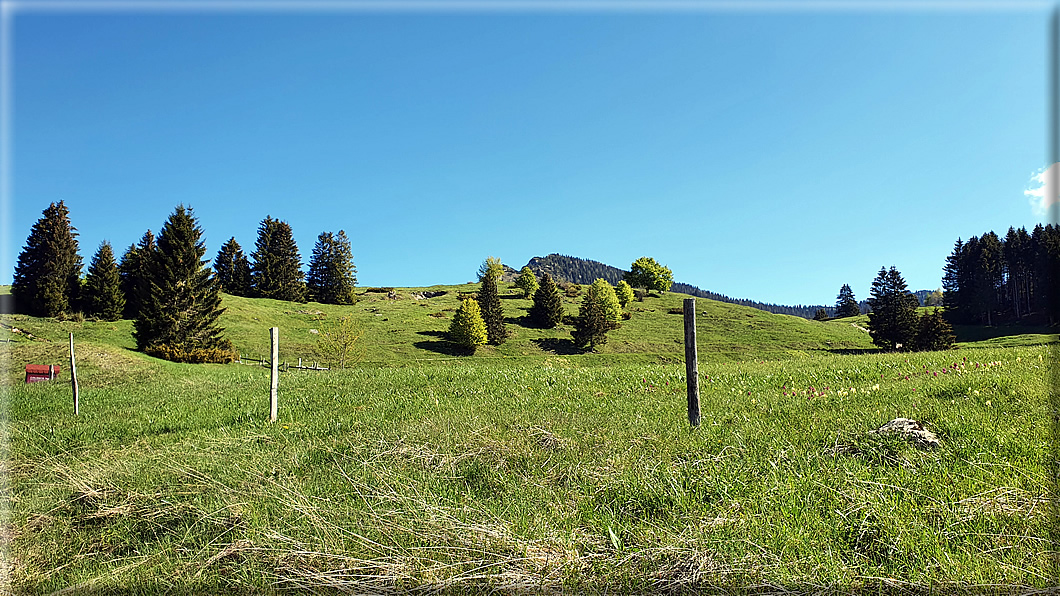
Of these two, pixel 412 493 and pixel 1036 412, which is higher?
pixel 1036 412

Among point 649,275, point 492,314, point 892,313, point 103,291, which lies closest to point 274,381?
point 492,314

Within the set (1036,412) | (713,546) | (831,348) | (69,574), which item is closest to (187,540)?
(69,574)

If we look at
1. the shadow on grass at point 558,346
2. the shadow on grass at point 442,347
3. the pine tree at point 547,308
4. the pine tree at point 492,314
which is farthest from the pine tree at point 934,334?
the shadow on grass at point 442,347

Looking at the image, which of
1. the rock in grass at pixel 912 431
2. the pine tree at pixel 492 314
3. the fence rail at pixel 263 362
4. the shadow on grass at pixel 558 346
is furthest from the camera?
the pine tree at pixel 492 314

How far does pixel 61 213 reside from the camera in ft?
174

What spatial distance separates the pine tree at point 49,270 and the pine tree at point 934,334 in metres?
90.8

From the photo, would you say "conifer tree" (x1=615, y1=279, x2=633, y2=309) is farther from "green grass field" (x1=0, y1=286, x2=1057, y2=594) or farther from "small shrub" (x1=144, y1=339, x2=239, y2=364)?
"green grass field" (x1=0, y1=286, x2=1057, y2=594)

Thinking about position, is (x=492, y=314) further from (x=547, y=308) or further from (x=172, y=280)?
(x=172, y=280)

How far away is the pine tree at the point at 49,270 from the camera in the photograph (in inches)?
1950

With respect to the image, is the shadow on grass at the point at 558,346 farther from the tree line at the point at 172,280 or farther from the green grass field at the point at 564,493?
the green grass field at the point at 564,493

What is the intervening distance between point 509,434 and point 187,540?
351 centimetres

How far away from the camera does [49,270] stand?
50.7 metres

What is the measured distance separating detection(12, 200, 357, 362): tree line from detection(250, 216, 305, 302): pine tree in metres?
0.14

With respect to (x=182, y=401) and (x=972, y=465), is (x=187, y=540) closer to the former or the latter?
(x=972, y=465)
